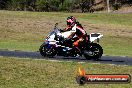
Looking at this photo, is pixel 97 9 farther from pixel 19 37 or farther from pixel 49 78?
pixel 49 78

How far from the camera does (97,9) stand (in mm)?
88812

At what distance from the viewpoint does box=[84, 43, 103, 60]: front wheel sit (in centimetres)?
1945

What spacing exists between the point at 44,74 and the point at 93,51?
21.3 feet

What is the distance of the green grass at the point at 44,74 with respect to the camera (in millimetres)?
12086

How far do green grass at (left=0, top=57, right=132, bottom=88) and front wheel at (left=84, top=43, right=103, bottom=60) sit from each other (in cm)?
292

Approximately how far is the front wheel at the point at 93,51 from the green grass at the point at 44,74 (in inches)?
115

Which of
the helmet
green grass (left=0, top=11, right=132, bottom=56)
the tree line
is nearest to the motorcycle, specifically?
the helmet

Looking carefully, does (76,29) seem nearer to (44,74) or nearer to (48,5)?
(44,74)

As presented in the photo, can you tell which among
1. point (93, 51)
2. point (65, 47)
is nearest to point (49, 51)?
point (65, 47)

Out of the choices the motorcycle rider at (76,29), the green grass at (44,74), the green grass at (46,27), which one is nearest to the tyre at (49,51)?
the motorcycle rider at (76,29)

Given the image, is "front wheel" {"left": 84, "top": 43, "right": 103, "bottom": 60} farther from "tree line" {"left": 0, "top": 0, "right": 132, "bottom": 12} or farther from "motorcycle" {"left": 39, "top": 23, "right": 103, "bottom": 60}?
"tree line" {"left": 0, "top": 0, "right": 132, "bottom": 12}

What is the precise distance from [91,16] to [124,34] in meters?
15.5

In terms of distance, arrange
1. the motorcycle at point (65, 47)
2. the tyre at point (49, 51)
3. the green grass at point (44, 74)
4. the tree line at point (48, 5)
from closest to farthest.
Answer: the green grass at point (44, 74) → the motorcycle at point (65, 47) → the tyre at point (49, 51) → the tree line at point (48, 5)

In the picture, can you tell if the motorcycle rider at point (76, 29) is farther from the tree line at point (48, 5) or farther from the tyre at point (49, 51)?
the tree line at point (48, 5)
